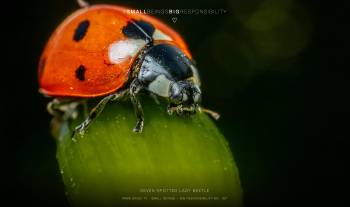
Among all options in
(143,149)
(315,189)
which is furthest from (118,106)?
(315,189)

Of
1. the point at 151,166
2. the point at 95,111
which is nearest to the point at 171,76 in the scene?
the point at 95,111

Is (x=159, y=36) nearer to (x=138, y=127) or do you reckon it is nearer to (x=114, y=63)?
(x=114, y=63)

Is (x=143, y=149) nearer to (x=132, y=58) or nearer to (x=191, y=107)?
(x=191, y=107)

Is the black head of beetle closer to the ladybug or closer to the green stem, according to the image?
the ladybug

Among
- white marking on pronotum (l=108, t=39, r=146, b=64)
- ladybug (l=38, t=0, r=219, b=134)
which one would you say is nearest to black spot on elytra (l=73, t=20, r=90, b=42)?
ladybug (l=38, t=0, r=219, b=134)

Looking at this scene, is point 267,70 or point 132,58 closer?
point 132,58

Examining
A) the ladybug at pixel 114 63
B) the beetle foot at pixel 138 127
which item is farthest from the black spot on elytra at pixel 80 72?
the beetle foot at pixel 138 127
